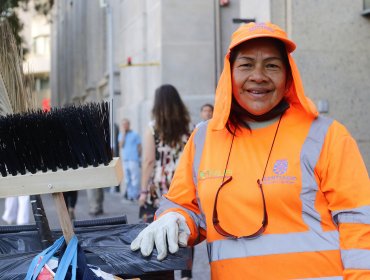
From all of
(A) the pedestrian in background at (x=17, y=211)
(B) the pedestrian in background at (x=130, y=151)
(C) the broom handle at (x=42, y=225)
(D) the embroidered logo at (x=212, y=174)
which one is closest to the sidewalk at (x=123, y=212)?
(A) the pedestrian in background at (x=17, y=211)

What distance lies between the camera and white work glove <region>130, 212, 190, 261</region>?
2.55 meters

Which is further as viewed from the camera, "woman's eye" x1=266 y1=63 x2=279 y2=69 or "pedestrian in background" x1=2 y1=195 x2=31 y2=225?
"pedestrian in background" x1=2 y1=195 x2=31 y2=225

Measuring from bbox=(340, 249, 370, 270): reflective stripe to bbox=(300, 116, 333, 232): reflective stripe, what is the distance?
0.14 meters

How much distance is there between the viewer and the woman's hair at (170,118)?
609 cm

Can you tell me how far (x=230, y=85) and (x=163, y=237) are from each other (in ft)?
2.17

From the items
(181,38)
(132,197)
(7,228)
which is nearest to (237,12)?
(181,38)

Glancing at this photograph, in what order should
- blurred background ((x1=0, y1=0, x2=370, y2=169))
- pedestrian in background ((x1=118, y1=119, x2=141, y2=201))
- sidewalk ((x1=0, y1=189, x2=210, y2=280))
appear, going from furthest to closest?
pedestrian in background ((x1=118, y1=119, x2=141, y2=201)) → blurred background ((x1=0, y1=0, x2=370, y2=169)) → sidewalk ((x1=0, y1=189, x2=210, y2=280))

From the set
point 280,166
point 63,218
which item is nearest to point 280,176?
point 280,166

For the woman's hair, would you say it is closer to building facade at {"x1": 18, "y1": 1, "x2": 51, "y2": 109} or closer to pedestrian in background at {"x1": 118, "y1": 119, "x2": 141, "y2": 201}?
building facade at {"x1": 18, "y1": 1, "x2": 51, "y2": 109}

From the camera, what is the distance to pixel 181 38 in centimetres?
1450

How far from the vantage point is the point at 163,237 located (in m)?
2.58

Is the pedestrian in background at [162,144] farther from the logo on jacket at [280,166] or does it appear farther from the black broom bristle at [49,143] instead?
the black broom bristle at [49,143]

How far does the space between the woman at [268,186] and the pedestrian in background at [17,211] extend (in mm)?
7440

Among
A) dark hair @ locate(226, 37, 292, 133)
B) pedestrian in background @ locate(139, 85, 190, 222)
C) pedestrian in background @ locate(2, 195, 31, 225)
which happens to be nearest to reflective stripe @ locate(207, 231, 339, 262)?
dark hair @ locate(226, 37, 292, 133)
